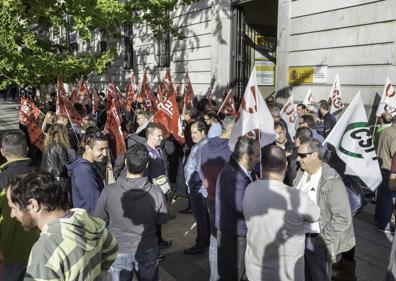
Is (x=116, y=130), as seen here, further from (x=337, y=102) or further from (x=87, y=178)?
(x=337, y=102)

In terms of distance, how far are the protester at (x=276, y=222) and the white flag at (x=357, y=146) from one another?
1332 mm

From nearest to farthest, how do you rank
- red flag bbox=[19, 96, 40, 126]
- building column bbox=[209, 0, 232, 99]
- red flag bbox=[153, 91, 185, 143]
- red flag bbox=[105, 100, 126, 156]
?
red flag bbox=[105, 100, 126, 156] → red flag bbox=[153, 91, 185, 143] → red flag bbox=[19, 96, 40, 126] → building column bbox=[209, 0, 232, 99]

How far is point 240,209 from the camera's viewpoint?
354cm

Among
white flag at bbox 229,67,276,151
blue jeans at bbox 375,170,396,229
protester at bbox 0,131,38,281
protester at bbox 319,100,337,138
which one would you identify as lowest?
blue jeans at bbox 375,170,396,229

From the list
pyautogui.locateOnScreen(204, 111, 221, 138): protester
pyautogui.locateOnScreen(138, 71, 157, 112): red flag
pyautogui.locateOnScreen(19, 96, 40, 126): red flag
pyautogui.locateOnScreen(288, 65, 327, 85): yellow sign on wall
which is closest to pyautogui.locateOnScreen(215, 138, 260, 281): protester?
pyautogui.locateOnScreen(204, 111, 221, 138): protester

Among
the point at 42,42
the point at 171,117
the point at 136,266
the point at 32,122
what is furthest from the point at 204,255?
the point at 42,42

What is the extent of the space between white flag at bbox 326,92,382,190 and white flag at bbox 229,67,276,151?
71 cm

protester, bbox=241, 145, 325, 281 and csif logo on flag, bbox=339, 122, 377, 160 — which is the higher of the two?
csif logo on flag, bbox=339, 122, 377, 160

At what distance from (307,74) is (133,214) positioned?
921 centimetres

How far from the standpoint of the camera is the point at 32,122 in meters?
8.36

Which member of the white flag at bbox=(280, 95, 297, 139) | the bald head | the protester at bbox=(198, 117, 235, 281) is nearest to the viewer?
the bald head

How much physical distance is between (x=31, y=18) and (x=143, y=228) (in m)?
10.00

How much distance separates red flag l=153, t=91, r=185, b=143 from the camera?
700 centimetres

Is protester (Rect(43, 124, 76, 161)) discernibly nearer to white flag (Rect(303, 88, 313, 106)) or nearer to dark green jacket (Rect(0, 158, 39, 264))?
dark green jacket (Rect(0, 158, 39, 264))
